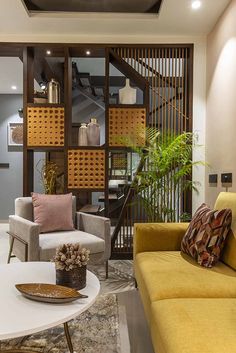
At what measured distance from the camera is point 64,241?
8.79 feet

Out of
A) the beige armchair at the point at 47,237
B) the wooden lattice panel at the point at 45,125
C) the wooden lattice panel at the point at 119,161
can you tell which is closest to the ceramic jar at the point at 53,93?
the wooden lattice panel at the point at 45,125

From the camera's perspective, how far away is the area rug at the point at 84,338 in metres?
1.75

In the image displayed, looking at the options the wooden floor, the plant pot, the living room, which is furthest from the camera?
the living room

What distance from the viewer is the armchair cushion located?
2592 mm

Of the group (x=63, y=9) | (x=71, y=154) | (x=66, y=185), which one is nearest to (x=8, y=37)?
(x=63, y=9)

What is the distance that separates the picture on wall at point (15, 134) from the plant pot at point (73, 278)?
516cm

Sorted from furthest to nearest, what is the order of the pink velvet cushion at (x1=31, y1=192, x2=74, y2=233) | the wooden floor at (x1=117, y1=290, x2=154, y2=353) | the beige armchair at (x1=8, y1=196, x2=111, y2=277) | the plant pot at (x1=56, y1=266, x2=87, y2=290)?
the pink velvet cushion at (x1=31, y1=192, x2=74, y2=233), the beige armchair at (x1=8, y1=196, x2=111, y2=277), the wooden floor at (x1=117, y1=290, x2=154, y2=353), the plant pot at (x1=56, y1=266, x2=87, y2=290)

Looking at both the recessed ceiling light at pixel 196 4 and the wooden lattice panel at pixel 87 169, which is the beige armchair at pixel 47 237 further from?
the recessed ceiling light at pixel 196 4

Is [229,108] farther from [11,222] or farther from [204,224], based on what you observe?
[11,222]

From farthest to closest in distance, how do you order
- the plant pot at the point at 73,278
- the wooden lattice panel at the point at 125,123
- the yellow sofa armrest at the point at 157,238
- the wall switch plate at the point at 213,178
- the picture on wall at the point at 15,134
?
1. the picture on wall at the point at 15,134
2. the wooden lattice panel at the point at 125,123
3. the wall switch plate at the point at 213,178
4. the yellow sofa armrest at the point at 157,238
5. the plant pot at the point at 73,278

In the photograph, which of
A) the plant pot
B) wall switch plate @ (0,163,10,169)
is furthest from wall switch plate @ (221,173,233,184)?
wall switch plate @ (0,163,10,169)

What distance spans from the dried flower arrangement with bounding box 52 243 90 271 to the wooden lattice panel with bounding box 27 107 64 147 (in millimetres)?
2150

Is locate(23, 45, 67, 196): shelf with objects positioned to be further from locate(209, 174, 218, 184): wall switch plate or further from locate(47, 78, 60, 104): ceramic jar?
locate(209, 174, 218, 184): wall switch plate

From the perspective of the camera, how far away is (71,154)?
11.8 ft
